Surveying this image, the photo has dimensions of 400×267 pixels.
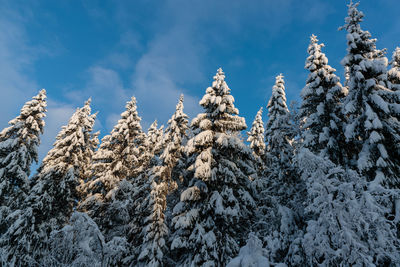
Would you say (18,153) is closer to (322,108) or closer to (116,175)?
(116,175)

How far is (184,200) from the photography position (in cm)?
1516

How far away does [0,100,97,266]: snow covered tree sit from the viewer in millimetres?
18469

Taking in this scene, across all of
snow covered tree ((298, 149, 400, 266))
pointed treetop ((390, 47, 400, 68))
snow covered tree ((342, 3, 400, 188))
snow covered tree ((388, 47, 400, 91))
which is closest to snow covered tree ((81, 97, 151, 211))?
snow covered tree ((342, 3, 400, 188))

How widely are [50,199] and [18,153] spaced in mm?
5244

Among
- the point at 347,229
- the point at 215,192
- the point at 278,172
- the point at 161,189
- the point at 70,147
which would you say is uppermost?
the point at 70,147

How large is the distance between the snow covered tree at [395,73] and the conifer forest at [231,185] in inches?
4.4

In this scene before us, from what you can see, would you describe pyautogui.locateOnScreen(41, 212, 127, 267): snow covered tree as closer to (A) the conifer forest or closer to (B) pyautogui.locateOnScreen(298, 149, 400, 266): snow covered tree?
(A) the conifer forest

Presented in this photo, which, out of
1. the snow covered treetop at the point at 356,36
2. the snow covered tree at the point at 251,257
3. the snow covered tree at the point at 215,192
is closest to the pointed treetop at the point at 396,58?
the snow covered treetop at the point at 356,36

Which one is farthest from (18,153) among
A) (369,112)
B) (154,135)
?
(369,112)

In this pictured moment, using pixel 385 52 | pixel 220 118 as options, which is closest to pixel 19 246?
pixel 220 118

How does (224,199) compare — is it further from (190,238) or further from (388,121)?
(388,121)

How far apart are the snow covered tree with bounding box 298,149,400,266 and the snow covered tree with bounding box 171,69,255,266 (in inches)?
309

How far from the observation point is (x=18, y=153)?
2170 centimetres

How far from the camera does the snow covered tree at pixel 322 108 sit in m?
15.1
